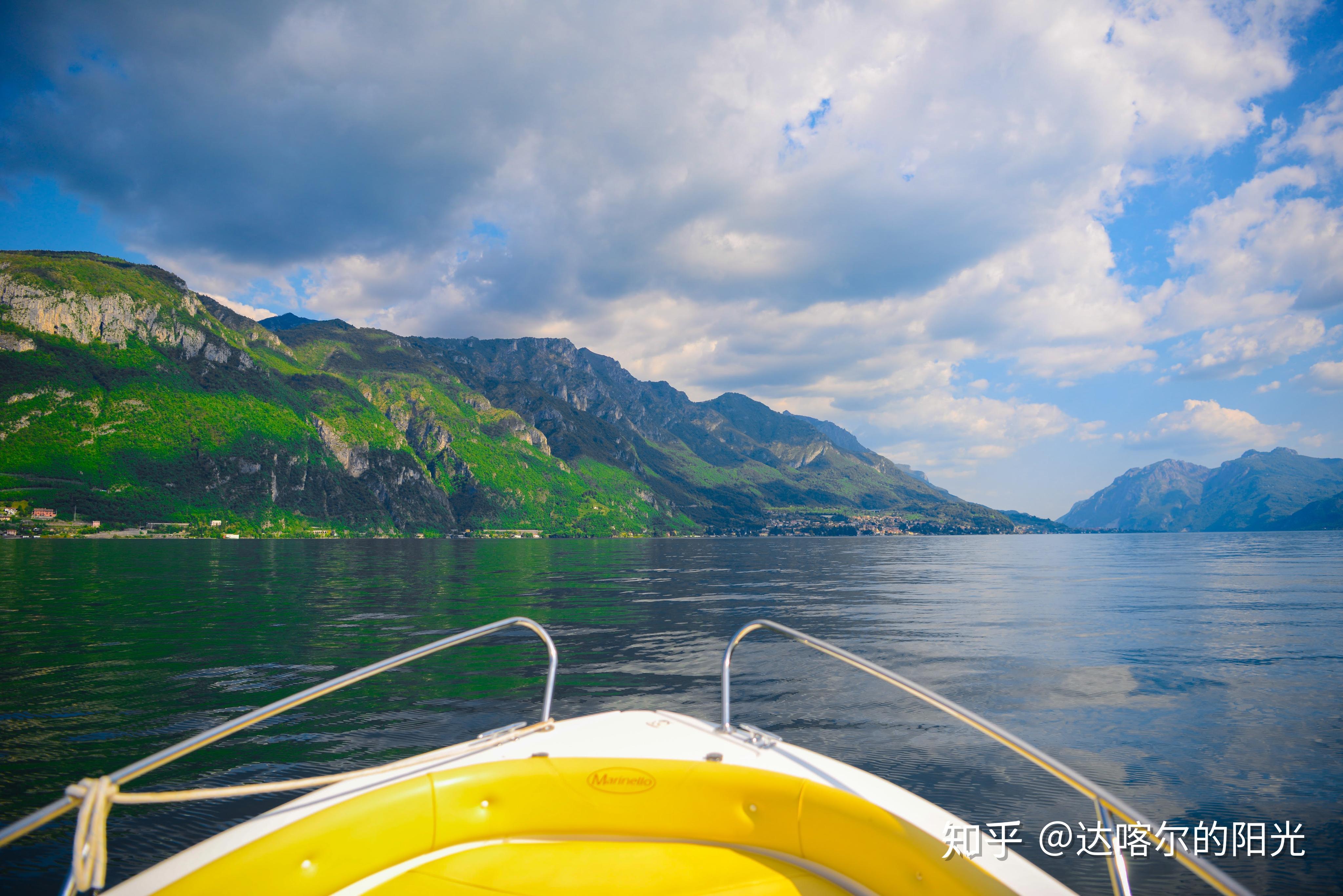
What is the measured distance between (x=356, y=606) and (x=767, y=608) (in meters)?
23.2

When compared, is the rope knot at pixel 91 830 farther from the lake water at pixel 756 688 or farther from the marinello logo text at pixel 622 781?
the lake water at pixel 756 688

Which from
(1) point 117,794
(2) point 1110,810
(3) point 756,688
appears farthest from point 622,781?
(3) point 756,688

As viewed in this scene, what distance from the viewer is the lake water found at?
10023 mm

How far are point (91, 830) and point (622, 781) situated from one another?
391cm

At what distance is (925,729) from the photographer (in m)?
13.6

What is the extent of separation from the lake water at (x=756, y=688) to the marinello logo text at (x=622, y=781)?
6420 millimetres

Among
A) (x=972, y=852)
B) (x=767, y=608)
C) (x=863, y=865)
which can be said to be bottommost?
(x=767, y=608)

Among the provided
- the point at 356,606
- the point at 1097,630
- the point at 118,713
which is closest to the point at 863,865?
the point at 118,713

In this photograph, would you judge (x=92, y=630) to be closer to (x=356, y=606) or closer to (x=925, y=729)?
(x=356, y=606)

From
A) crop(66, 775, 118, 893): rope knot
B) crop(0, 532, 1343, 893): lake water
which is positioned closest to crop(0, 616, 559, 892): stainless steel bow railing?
crop(66, 775, 118, 893): rope knot

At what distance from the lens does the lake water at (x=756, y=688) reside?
10.0m

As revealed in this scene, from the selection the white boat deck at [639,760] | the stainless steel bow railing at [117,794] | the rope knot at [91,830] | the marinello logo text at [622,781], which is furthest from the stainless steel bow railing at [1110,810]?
the rope knot at [91,830]

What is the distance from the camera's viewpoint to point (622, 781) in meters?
5.93

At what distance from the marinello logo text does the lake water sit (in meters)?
6.42
